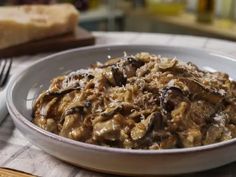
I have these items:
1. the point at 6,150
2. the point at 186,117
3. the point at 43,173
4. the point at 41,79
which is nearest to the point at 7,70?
the point at 41,79

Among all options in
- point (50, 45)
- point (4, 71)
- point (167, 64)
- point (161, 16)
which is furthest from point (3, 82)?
point (161, 16)

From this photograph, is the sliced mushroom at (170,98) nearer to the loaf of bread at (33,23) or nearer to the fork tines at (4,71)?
the fork tines at (4,71)

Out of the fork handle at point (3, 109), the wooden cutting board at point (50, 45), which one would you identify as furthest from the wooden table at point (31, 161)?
the wooden cutting board at point (50, 45)

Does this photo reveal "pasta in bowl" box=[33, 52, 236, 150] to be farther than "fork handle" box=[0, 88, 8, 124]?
No

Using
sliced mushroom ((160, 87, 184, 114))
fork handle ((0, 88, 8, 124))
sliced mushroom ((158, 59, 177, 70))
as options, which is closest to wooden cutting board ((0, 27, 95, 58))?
fork handle ((0, 88, 8, 124))

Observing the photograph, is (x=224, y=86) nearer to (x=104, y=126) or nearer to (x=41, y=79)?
(x=104, y=126)

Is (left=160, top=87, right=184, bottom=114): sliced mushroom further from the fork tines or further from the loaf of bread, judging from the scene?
the loaf of bread
